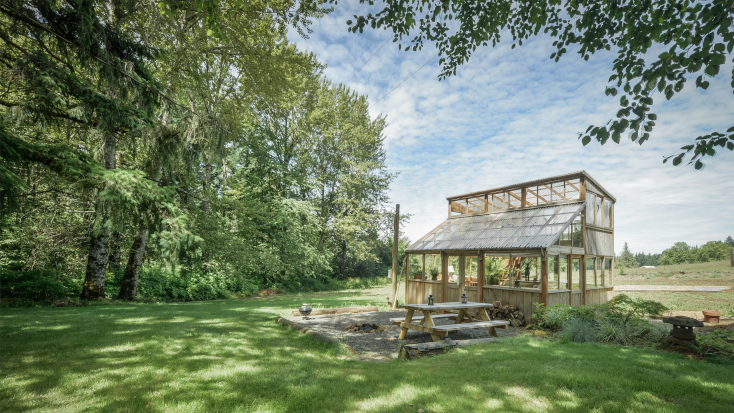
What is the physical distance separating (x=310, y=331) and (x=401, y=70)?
834cm

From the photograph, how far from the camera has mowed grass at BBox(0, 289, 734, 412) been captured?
3.70 meters

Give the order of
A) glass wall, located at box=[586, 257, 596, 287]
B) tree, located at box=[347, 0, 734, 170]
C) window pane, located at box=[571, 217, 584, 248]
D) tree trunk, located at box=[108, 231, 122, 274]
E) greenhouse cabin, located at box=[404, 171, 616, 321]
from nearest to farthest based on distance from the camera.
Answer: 1. tree, located at box=[347, 0, 734, 170]
2. greenhouse cabin, located at box=[404, 171, 616, 321]
3. window pane, located at box=[571, 217, 584, 248]
4. glass wall, located at box=[586, 257, 596, 287]
5. tree trunk, located at box=[108, 231, 122, 274]

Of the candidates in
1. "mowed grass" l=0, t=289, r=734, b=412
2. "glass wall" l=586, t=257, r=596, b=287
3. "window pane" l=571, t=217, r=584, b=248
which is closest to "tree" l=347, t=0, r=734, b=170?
"mowed grass" l=0, t=289, r=734, b=412

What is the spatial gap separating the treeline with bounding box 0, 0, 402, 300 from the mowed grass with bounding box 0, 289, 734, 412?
74.1 inches

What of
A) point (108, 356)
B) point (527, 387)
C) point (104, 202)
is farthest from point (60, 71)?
point (527, 387)

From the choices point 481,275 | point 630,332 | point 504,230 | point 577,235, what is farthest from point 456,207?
point 630,332

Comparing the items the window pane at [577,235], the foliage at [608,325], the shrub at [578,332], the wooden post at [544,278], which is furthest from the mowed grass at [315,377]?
the window pane at [577,235]

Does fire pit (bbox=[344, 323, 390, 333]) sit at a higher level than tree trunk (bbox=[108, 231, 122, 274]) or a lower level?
lower

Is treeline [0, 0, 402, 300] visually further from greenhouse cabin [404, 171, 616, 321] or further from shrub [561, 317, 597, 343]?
greenhouse cabin [404, 171, 616, 321]

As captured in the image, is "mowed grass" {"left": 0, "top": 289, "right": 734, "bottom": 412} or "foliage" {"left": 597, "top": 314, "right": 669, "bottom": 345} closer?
"mowed grass" {"left": 0, "top": 289, "right": 734, "bottom": 412}

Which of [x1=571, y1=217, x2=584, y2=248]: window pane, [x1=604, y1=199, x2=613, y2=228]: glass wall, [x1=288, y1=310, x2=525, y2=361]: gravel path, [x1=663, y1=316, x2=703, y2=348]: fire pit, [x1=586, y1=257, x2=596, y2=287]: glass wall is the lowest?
[x1=288, y1=310, x2=525, y2=361]: gravel path

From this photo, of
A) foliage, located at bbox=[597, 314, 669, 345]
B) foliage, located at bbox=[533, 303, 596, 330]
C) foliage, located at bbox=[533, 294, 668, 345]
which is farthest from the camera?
foliage, located at bbox=[533, 303, 596, 330]

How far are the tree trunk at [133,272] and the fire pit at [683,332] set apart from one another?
616 inches

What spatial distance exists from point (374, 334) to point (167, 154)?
21.1ft
